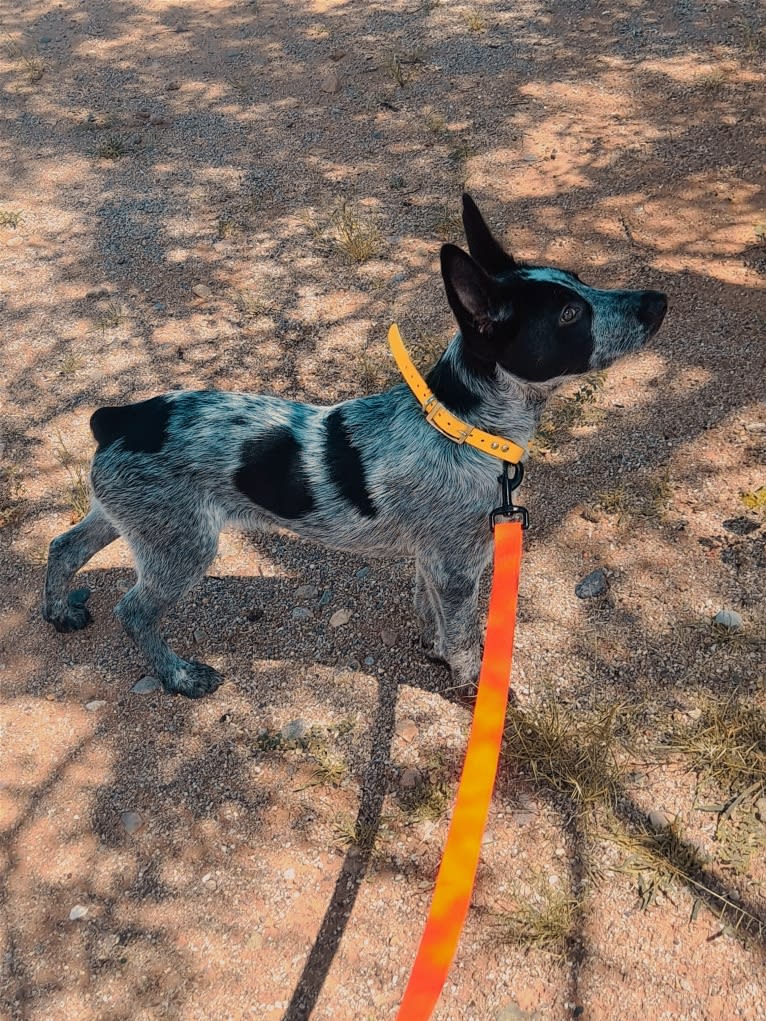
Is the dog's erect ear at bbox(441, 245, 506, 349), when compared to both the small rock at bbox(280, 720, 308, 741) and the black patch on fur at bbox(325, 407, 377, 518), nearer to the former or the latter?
the black patch on fur at bbox(325, 407, 377, 518)

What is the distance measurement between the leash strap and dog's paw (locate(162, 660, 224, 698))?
2.03m

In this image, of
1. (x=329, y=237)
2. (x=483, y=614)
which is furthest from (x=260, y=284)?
(x=483, y=614)

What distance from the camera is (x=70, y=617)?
4.32 m

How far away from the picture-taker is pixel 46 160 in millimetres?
8578

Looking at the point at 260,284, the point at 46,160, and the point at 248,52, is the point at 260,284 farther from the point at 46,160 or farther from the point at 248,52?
the point at 248,52

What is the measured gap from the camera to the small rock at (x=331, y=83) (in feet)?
29.2

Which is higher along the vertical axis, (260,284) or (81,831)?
(260,284)

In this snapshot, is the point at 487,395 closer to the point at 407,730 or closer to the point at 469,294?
the point at 469,294

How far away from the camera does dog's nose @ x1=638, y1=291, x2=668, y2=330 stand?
126 inches

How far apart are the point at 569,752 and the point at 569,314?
1.82 m

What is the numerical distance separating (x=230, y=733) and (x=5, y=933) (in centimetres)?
117

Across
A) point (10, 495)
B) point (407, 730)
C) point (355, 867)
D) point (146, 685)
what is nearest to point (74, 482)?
point (10, 495)

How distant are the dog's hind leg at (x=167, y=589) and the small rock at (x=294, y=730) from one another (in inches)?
17.7

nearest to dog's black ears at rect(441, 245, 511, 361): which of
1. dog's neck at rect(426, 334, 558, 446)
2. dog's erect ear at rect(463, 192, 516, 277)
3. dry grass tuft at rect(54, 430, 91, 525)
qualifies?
dog's neck at rect(426, 334, 558, 446)
